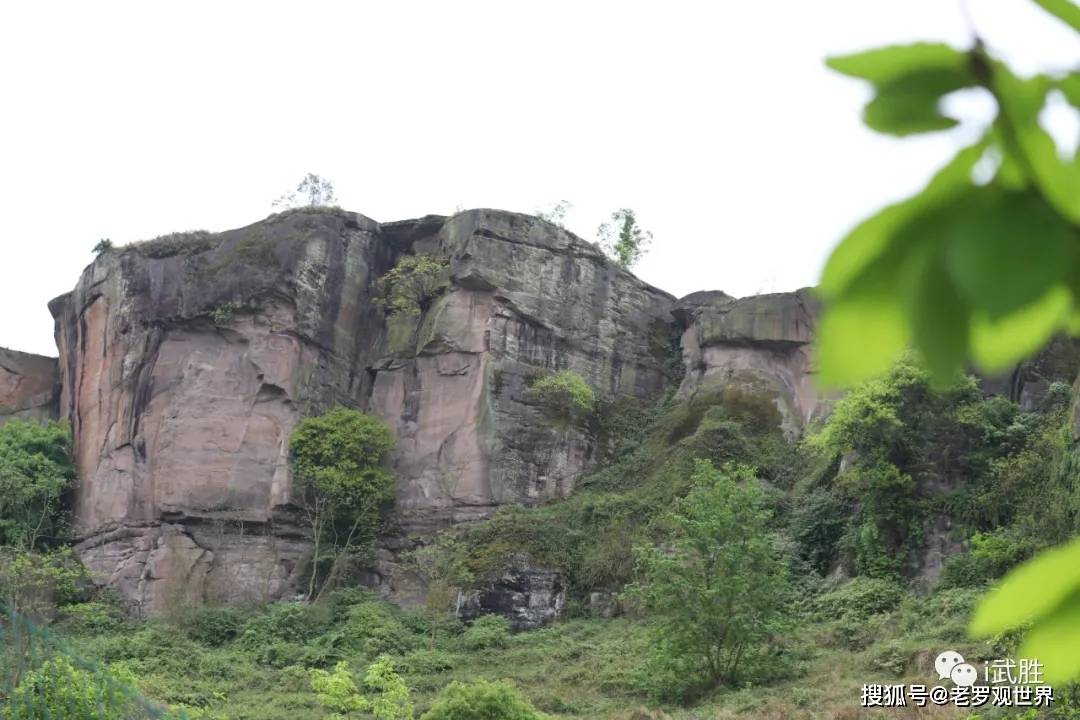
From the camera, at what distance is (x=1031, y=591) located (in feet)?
1.94

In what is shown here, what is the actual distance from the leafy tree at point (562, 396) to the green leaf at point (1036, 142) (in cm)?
2190

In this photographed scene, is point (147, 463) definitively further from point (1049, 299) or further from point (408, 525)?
point (1049, 299)

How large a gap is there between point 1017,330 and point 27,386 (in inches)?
1068

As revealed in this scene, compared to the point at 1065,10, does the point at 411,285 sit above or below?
above

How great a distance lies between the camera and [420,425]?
23.2m

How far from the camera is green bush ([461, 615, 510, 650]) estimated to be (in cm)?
1764

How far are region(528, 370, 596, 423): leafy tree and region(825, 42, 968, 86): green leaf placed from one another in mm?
21880

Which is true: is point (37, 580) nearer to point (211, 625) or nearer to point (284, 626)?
point (211, 625)

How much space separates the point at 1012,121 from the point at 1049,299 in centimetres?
9

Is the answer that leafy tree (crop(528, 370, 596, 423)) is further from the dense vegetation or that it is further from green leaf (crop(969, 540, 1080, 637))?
green leaf (crop(969, 540, 1080, 637))

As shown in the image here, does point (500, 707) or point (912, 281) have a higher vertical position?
point (912, 281)

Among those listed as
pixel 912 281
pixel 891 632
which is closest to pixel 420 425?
pixel 891 632

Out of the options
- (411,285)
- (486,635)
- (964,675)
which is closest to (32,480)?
(411,285)

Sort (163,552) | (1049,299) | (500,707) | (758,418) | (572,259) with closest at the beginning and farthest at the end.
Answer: (1049,299) → (500,707) → (163,552) → (758,418) → (572,259)
